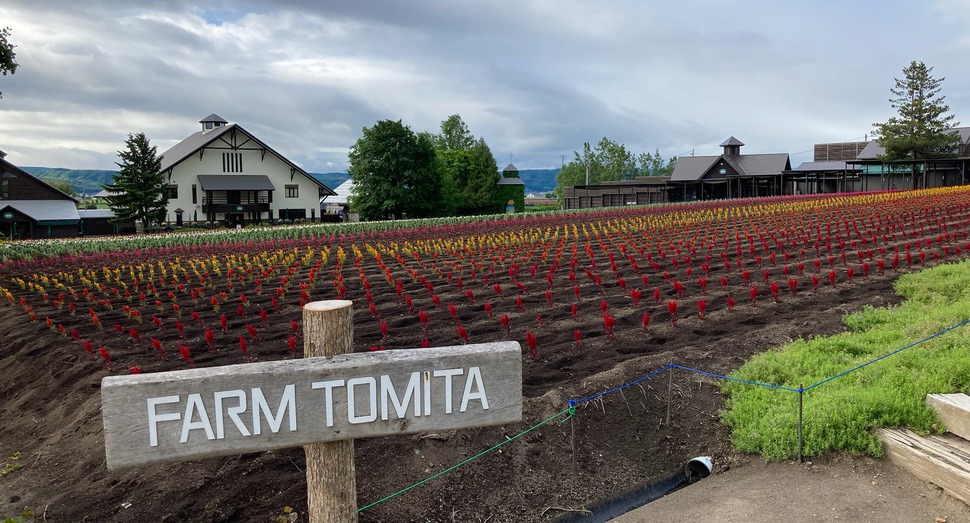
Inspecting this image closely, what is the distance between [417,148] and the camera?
50.8 m

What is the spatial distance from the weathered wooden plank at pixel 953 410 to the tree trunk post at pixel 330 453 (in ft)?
13.5

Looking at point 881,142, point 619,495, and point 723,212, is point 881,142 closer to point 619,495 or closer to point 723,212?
point 723,212

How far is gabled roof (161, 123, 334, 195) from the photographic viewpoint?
4925 cm

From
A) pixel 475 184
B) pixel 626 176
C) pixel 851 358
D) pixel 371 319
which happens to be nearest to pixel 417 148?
→ pixel 475 184

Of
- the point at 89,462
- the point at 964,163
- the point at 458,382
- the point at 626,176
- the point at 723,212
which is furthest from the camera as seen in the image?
the point at 626,176

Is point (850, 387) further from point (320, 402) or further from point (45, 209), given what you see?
point (45, 209)

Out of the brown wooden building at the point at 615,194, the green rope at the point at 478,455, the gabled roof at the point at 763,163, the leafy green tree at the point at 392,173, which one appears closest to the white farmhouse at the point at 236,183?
Answer: the leafy green tree at the point at 392,173

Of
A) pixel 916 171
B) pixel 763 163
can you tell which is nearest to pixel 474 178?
pixel 763 163

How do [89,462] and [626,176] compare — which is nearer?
[89,462]

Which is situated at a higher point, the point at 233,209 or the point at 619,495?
the point at 233,209

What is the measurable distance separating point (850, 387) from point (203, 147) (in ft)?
170

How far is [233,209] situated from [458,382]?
1986 inches

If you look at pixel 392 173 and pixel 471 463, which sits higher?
pixel 392 173

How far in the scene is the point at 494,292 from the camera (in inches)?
423
